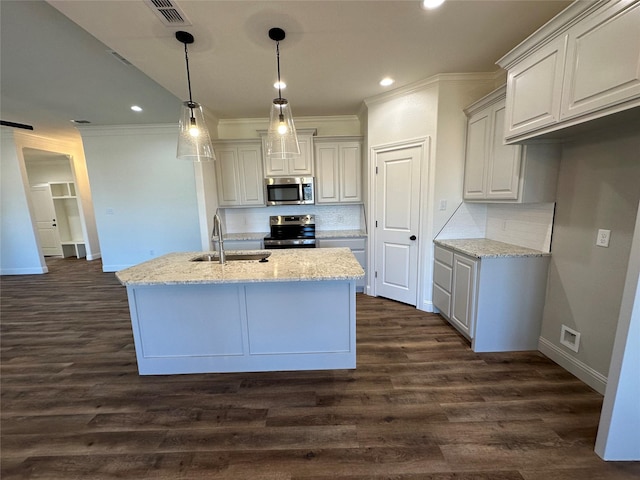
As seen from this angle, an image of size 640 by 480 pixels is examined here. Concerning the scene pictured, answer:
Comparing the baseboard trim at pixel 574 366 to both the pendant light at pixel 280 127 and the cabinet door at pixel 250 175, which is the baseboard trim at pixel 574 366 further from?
Result: the cabinet door at pixel 250 175

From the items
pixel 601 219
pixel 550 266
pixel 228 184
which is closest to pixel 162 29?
pixel 228 184

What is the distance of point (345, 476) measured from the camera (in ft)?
4.43

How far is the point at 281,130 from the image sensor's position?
201 cm

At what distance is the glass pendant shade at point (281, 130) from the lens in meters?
2.00

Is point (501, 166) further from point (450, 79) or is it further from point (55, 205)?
point (55, 205)

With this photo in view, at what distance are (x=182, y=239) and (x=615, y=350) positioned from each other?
5.77 metres

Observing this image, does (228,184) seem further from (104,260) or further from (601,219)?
(601,219)

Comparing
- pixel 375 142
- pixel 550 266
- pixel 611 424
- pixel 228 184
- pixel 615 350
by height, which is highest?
pixel 375 142

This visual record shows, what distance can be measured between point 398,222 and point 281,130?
1.99 m

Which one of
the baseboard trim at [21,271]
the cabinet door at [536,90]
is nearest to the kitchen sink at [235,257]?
the cabinet door at [536,90]

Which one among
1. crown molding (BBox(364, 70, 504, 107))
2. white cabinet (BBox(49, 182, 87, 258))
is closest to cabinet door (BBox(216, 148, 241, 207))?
crown molding (BBox(364, 70, 504, 107))

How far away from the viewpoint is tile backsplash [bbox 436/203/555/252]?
2.32 m

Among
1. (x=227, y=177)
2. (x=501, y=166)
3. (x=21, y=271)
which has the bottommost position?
(x=21, y=271)

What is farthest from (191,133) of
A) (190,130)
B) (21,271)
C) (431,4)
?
(21,271)
